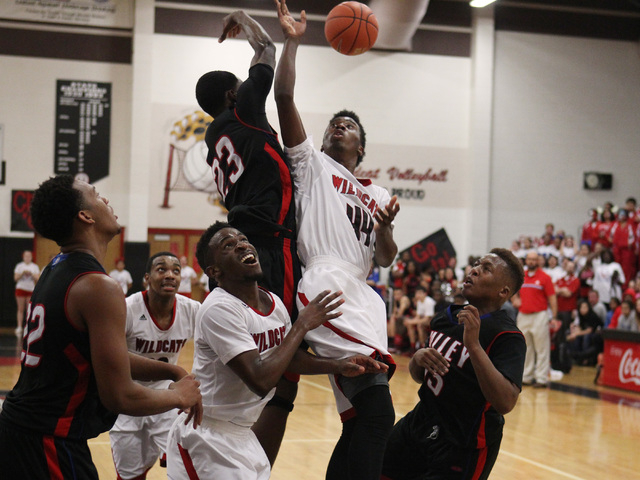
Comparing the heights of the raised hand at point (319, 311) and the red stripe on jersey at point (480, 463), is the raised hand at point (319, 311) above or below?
above

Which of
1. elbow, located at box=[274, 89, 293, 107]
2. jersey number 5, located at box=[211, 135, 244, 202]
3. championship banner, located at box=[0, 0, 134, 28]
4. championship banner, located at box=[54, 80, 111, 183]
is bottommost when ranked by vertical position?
jersey number 5, located at box=[211, 135, 244, 202]

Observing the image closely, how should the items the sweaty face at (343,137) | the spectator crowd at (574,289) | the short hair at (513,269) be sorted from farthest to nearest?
1. the spectator crowd at (574,289)
2. the sweaty face at (343,137)
3. the short hair at (513,269)

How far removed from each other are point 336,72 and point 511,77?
4441 millimetres

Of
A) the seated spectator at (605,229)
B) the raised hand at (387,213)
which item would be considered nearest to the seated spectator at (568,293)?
the seated spectator at (605,229)

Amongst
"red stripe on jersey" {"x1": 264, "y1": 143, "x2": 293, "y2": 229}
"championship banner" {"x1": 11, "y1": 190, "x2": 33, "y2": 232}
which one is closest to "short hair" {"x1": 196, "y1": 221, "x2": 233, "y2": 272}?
"red stripe on jersey" {"x1": 264, "y1": 143, "x2": 293, "y2": 229}

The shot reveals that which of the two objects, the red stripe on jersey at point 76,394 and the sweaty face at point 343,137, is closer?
the red stripe on jersey at point 76,394

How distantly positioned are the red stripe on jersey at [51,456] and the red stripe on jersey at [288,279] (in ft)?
4.20

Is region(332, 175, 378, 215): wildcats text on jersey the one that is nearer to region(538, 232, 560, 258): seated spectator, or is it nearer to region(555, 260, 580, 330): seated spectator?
region(555, 260, 580, 330): seated spectator

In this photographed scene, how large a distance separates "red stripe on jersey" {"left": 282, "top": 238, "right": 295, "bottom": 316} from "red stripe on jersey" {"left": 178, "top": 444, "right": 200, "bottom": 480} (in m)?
0.79

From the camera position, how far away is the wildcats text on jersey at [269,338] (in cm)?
333

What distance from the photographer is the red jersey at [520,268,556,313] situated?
11180 millimetres

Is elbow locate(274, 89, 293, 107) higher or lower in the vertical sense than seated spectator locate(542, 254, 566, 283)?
higher

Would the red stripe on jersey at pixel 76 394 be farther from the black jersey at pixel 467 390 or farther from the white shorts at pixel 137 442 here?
the white shorts at pixel 137 442

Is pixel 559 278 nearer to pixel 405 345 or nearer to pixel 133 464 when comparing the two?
pixel 405 345
